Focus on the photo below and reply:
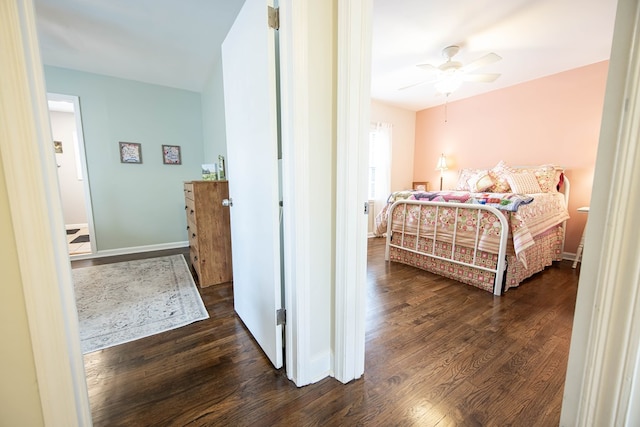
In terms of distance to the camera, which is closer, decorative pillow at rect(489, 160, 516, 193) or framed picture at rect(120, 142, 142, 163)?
decorative pillow at rect(489, 160, 516, 193)

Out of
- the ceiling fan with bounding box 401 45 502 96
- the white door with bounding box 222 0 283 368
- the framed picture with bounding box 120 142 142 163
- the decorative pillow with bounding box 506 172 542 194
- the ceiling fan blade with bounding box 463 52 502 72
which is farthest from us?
the framed picture with bounding box 120 142 142 163

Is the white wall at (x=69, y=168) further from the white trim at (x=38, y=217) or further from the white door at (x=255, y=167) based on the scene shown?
the white trim at (x=38, y=217)

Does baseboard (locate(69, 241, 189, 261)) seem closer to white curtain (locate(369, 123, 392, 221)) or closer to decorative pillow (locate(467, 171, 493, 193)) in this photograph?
white curtain (locate(369, 123, 392, 221))

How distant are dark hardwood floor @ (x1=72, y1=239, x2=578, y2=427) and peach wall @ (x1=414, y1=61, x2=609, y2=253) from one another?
2.11 metres

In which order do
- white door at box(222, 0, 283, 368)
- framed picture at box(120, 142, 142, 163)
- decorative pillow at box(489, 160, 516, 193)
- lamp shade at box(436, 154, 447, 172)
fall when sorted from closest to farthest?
white door at box(222, 0, 283, 368), decorative pillow at box(489, 160, 516, 193), framed picture at box(120, 142, 142, 163), lamp shade at box(436, 154, 447, 172)

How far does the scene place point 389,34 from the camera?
234 cm

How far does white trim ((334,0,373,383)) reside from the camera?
1.05 metres

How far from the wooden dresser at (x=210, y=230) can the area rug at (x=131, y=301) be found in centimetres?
23

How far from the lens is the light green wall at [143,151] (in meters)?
3.23

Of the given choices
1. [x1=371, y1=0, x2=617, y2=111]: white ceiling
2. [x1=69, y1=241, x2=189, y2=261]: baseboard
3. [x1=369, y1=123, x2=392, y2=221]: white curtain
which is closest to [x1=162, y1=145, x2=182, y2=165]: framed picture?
[x1=69, y1=241, x2=189, y2=261]: baseboard

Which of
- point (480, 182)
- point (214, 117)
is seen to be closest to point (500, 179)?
point (480, 182)

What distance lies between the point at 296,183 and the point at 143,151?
3.57 meters

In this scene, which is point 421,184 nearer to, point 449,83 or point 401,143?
point 401,143

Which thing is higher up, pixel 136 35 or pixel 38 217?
pixel 136 35
